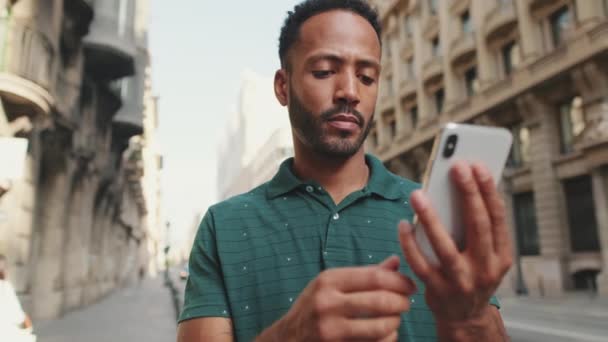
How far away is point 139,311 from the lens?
16.5 m

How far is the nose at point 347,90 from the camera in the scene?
163cm

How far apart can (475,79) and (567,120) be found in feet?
19.5

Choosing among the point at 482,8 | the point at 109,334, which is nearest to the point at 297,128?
the point at 109,334

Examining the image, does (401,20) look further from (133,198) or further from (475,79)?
(133,198)

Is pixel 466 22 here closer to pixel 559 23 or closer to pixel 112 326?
pixel 559 23

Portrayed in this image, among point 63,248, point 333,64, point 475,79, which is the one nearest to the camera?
point 333,64

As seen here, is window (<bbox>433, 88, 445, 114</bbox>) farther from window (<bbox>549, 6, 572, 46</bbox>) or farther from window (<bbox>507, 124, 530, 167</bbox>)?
window (<bbox>549, 6, 572, 46</bbox>)

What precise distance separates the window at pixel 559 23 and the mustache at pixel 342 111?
19463 mm

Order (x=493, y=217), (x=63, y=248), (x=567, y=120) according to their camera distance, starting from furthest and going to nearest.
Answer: (x=567, y=120) → (x=63, y=248) → (x=493, y=217)

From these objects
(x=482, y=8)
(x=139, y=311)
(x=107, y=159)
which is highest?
(x=482, y=8)

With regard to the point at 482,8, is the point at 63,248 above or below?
below

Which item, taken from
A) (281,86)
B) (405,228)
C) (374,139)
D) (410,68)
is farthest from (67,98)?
(374,139)

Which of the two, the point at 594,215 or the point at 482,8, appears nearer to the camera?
the point at 594,215

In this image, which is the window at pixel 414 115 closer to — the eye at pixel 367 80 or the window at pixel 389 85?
the window at pixel 389 85
